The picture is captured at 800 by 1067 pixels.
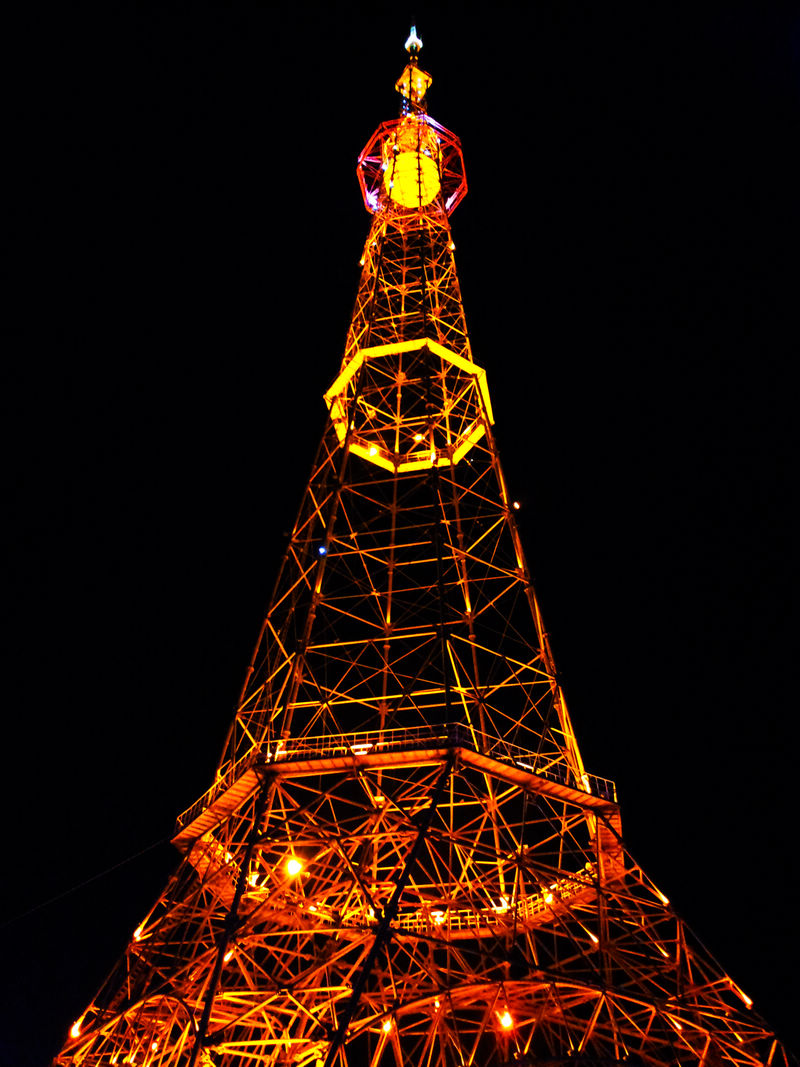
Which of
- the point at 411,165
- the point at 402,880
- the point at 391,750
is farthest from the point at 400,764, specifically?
the point at 411,165

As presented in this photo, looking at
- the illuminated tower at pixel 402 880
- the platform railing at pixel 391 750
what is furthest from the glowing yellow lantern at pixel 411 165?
the platform railing at pixel 391 750

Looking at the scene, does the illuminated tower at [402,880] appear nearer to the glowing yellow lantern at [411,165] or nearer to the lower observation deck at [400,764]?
the lower observation deck at [400,764]

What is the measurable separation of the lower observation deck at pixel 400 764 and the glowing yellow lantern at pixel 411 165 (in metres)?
21.8

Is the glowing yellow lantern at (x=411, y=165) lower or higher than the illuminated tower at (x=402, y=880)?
higher

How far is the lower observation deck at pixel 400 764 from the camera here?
2164cm

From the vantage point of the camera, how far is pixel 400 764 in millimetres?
22172

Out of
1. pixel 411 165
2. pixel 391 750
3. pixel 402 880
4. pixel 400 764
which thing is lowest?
pixel 402 880

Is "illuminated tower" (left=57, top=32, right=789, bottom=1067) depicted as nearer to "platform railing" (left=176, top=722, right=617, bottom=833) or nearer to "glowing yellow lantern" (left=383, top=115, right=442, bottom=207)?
"platform railing" (left=176, top=722, right=617, bottom=833)

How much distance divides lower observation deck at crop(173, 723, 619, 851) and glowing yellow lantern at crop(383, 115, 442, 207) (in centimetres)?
2180

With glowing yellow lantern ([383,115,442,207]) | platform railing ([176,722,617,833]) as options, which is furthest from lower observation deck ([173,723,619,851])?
glowing yellow lantern ([383,115,442,207])

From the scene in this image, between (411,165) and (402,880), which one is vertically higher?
(411,165)

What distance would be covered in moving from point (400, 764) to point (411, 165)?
80.1 ft

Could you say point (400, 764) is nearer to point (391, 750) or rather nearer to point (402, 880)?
point (391, 750)

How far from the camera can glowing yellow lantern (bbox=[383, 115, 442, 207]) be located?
3678cm
